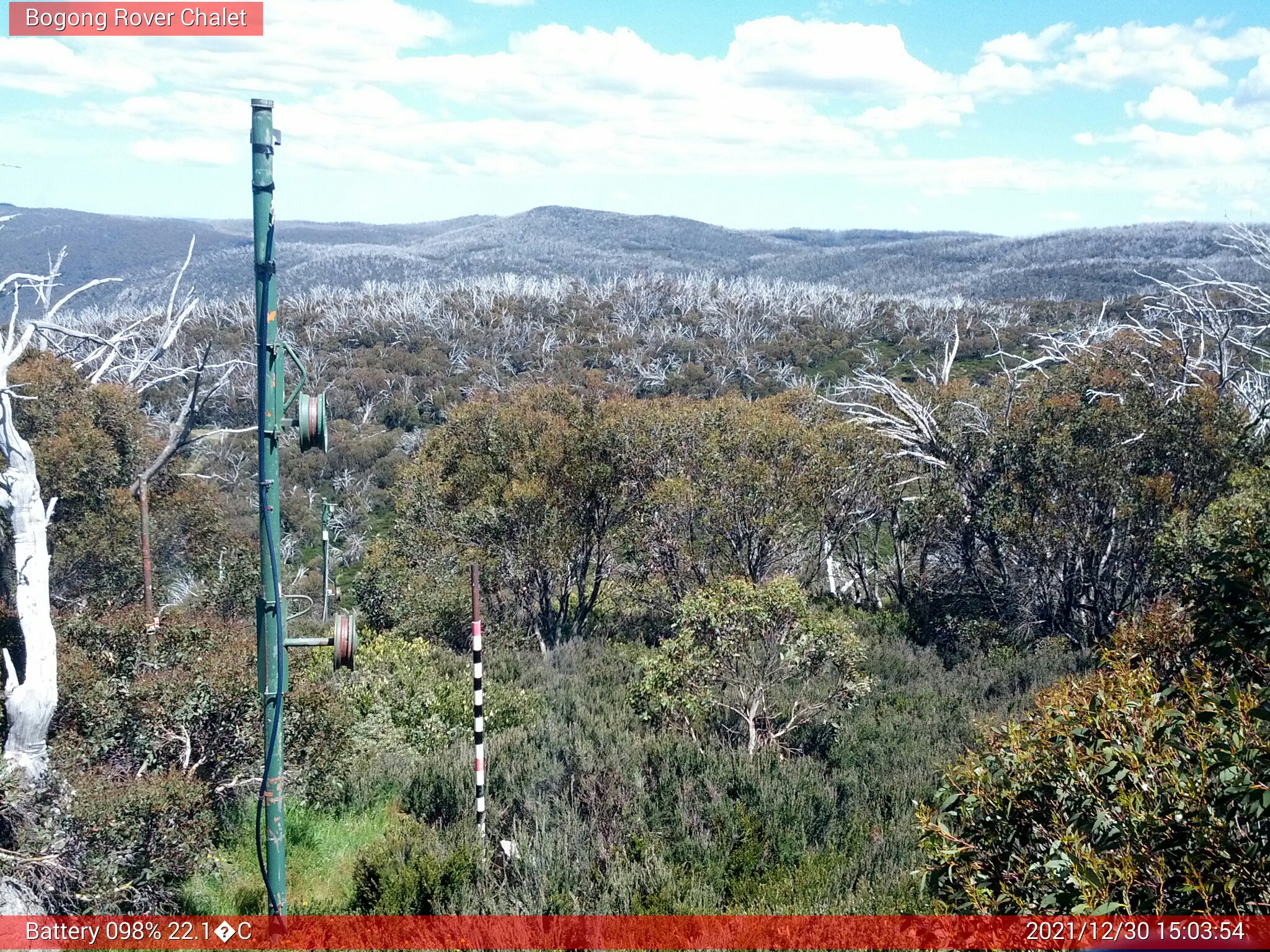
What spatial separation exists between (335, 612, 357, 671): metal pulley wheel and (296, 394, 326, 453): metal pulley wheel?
0.97 metres

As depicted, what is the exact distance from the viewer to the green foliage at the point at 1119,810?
146 inches

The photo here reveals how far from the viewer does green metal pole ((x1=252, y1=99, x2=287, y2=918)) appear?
535cm

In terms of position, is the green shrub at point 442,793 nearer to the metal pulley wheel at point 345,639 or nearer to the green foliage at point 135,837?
the green foliage at point 135,837

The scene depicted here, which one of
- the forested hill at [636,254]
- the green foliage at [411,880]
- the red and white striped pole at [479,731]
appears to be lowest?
the green foliage at [411,880]

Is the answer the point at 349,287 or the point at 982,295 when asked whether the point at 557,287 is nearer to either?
the point at 349,287

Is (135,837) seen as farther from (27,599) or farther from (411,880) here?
(27,599)

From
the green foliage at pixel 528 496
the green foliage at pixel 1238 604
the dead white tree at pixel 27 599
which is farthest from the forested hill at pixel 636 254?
the dead white tree at pixel 27 599

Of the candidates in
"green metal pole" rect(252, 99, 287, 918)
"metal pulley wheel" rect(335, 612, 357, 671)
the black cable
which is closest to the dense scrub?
"green metal pole" rect(252, 99, 287, 918)

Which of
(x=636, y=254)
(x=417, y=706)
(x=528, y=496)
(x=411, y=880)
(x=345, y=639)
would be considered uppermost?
(x=636, y=254)

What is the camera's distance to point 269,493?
547 centimetres

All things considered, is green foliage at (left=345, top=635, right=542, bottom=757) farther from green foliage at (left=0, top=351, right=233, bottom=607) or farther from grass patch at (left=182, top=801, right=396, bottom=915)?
green foliage at (left=0, top=351, right=233, bottom=607)

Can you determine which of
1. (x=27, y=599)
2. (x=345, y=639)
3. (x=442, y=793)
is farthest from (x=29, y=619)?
(x=345, y=639)
